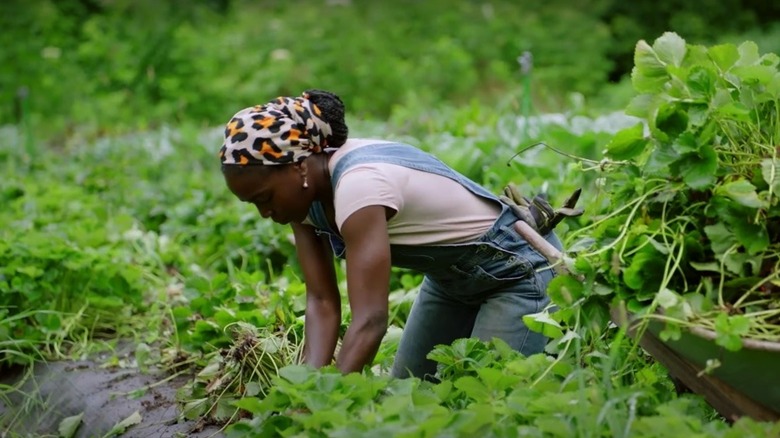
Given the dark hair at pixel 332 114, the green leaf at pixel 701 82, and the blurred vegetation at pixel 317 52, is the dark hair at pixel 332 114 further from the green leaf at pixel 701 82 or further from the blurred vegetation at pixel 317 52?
the blurred vegetation at pixel 317 52

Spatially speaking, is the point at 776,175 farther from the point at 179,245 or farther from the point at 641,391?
the point at 179,245

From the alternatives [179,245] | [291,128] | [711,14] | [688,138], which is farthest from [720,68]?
[711,14]

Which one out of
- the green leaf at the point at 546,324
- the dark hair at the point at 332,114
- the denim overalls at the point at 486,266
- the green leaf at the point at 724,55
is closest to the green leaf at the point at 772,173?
the green leaf at the point at 724,55

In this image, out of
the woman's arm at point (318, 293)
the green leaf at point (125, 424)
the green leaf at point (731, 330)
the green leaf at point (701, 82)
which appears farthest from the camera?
the green leaf at point (125, 424)

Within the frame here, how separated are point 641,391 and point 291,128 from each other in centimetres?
112

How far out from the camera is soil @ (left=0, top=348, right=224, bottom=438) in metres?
3.29

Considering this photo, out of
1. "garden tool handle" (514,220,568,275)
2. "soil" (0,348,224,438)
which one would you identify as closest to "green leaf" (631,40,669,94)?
"garden tool handle" (514,220,568,275)

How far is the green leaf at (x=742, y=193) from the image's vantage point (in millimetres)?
2072

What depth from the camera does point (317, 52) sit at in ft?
37.7

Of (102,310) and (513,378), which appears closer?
(513,378)

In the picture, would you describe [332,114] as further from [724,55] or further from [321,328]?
[724,55]

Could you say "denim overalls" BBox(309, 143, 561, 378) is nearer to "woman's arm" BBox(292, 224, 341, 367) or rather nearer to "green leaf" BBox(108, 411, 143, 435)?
"woman's arm" BBox(292, 224, 341, 367)

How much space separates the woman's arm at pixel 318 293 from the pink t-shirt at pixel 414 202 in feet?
1.05

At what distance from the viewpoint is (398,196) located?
2605 mm
